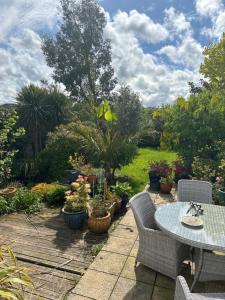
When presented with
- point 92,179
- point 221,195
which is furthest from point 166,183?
point 92,179

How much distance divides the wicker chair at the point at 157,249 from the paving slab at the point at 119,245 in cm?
59

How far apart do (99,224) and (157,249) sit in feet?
6.40

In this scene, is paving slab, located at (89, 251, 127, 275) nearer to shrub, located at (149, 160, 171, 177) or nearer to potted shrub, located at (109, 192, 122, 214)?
potted shrub, located at (109, 192, 122, 214)

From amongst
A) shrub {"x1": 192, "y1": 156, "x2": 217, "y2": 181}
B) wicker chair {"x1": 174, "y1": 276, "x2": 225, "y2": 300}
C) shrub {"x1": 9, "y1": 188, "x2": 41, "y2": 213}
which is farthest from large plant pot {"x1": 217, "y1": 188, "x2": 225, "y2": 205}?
shrub {"x1": 9, "y1": 188, "x2": 41, "y2": 213}

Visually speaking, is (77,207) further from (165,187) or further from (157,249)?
(165,187)

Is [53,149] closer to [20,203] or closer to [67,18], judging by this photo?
[20,203]

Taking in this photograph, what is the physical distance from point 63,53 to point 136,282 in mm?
18575

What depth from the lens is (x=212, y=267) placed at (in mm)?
3131

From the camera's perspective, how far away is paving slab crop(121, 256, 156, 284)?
137 inches

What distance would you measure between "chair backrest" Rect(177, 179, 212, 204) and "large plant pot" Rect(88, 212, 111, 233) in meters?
1.62

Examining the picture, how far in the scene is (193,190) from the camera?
4746mm

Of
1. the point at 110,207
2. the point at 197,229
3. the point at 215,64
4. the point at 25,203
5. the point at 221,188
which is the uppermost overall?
the point at 215,64

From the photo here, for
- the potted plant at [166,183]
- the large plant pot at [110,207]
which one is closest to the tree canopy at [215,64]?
the potted plant at [166,183]

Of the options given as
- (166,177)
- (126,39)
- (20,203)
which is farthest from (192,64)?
(20,203)
